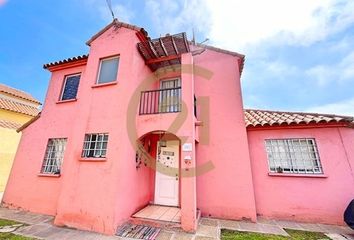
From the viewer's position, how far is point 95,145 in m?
6.38

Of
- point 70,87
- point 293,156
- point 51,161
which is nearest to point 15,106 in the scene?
point 70,87

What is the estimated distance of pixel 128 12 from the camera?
7.69 m

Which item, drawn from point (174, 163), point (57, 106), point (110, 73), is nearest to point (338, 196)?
point (174, 163)

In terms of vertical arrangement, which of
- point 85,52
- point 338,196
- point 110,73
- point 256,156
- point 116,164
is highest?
point 85,52

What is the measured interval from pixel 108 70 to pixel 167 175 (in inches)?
230

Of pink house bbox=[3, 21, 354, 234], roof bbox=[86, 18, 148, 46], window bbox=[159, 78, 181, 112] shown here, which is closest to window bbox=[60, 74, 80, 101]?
pink house bbox=[3, 21, 354, 234]

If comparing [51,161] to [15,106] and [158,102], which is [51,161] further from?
[15,106]

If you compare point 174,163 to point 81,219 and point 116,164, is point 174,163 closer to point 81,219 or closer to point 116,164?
point 116,164

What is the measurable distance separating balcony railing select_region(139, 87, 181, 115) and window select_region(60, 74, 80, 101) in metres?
4.09

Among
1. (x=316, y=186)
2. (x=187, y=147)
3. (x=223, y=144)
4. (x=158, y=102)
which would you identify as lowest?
(x=316, y=186)

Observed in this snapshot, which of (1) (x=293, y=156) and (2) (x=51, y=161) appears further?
(2) (x=51, y=161)

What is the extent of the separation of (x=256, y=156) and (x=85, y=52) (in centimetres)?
1020

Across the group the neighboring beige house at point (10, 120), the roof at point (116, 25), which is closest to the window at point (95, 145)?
the roof at point (116, 25)

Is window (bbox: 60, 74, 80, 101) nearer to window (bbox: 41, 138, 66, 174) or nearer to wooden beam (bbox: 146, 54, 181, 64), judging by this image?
window (bbox: 41, 138, 66, 174)
